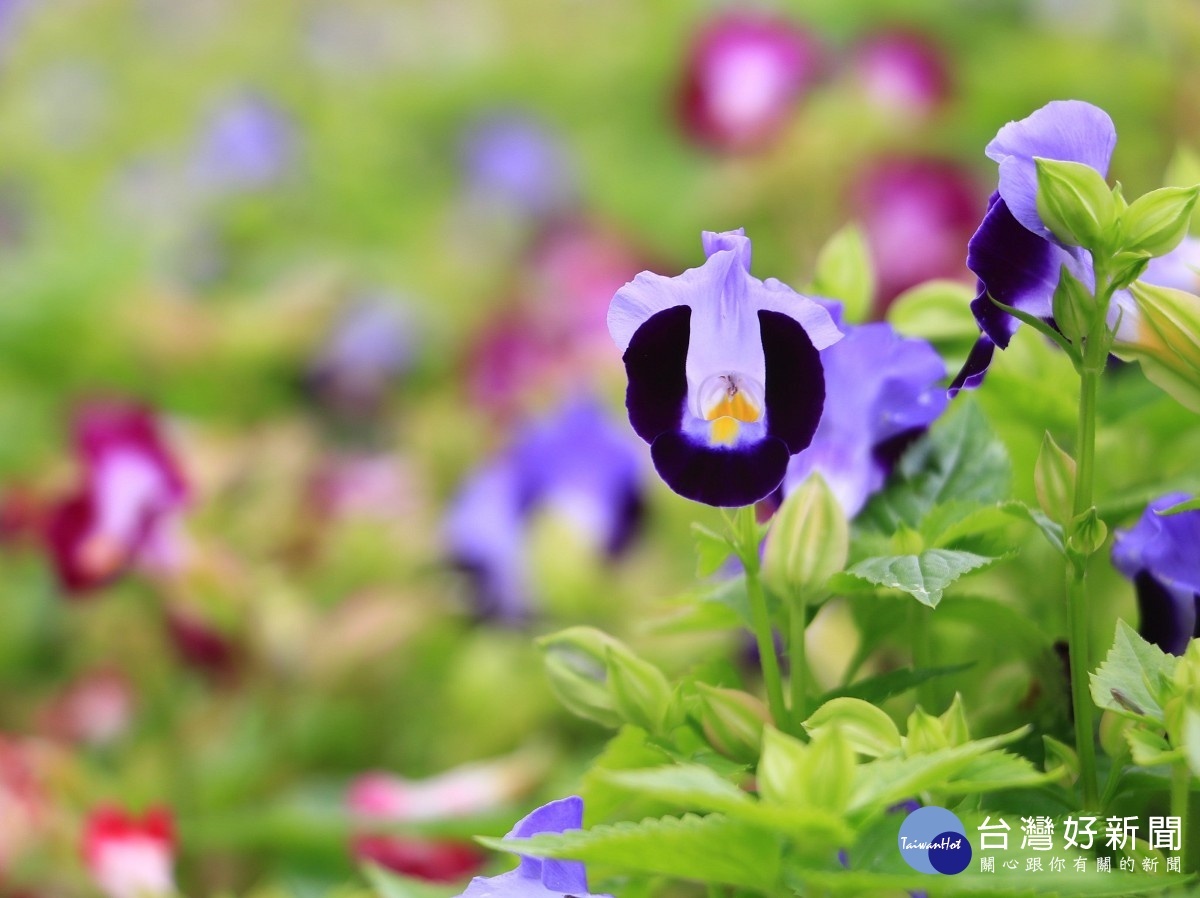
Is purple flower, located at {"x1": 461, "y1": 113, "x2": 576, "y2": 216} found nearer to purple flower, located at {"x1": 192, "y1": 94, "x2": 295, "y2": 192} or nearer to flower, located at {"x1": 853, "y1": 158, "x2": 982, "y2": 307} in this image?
purple flower, located at {"x1": 192, "y1": 94, "x2": 295, "y2": 192}

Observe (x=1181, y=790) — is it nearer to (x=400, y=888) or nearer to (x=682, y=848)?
(x=682, y=848)

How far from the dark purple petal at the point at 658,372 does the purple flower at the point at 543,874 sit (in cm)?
10

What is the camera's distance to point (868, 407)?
0.43 meters

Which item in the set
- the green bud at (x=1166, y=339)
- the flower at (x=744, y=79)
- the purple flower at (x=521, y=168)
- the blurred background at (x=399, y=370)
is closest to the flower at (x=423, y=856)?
the blurred background at (x=399, y=370)

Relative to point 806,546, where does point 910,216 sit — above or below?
above

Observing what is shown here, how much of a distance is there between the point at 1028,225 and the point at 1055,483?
0.23 ft

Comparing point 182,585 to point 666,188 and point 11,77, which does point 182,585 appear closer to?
point 666,188

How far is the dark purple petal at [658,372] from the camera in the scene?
0.36 meters

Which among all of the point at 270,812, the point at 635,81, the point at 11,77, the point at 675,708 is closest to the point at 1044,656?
the point at 675,708

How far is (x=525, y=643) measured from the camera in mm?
998

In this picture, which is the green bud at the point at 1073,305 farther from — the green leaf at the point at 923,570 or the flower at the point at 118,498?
the flower at the point at 118,498

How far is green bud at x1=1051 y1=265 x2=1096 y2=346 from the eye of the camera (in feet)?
1.15

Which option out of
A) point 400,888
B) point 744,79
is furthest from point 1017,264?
point 744,79

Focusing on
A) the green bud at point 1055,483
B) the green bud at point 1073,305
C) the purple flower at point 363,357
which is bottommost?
the green bud at point 1055,483
